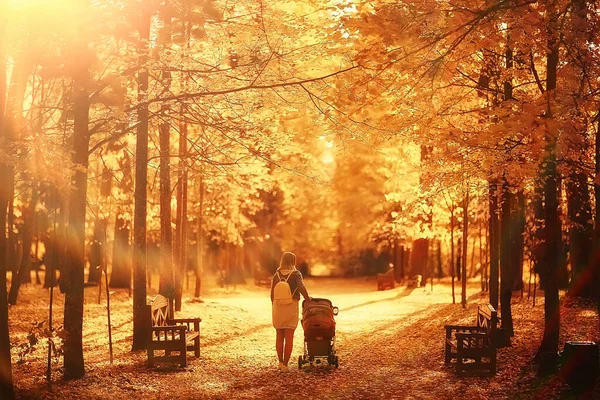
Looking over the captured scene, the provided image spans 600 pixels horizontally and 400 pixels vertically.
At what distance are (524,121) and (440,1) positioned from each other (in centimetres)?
196

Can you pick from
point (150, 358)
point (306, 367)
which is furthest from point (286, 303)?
point (150, 358)

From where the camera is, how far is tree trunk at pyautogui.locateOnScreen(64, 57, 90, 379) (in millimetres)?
9336

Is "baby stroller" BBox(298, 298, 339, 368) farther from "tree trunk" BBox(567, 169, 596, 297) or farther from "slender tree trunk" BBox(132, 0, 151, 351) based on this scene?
"tree trunk" BBox(567, 169, 596, 297)

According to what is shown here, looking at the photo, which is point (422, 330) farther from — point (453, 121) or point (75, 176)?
point (75, 176)

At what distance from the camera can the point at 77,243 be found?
30.7 ft

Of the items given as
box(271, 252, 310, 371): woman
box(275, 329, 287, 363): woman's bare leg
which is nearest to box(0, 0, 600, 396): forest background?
box(271, 252, 310, 371): woman

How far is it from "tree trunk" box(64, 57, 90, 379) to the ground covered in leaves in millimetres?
452

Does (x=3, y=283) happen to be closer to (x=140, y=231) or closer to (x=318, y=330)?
(x=140, y=231)

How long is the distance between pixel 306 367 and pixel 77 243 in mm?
4147

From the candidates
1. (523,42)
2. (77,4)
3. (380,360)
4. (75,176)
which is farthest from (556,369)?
(77,4)

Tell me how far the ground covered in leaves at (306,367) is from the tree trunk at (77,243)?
1.48ft

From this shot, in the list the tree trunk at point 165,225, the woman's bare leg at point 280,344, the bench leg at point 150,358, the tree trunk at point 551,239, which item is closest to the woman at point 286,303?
the woman's bare leg at point 280,344

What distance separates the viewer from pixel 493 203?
567 inches

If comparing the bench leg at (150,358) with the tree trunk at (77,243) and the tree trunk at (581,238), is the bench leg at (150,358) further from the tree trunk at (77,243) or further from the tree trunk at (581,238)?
the tree trunk at (581,238)
